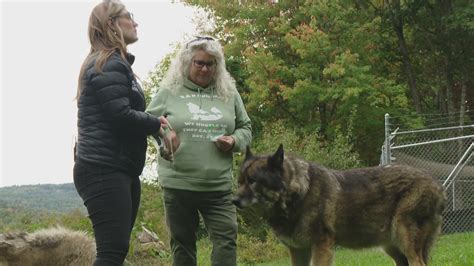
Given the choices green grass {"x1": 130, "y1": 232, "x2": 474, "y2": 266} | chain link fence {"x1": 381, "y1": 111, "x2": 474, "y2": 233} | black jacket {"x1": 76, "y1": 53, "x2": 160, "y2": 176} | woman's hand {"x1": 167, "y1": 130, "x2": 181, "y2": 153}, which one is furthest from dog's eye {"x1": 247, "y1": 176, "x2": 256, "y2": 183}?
chain link fence {"x1": 381, "y1": 111, "x2": 474, "y2": 233}

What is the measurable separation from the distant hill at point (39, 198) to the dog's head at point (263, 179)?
8.21 metres

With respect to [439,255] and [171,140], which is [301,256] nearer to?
[171,140]

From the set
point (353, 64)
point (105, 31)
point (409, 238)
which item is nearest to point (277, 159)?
point (409, 238)

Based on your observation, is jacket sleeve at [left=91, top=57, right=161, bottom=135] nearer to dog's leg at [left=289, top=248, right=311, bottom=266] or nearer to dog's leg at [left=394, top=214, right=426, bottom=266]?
dog's leg at [left=289, top=248, right=311, bottom=266]

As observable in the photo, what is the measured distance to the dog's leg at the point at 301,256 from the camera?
5.84m

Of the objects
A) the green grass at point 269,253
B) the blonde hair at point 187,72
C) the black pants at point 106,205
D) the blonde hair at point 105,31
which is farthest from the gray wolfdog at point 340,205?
the green grass at point 269,253

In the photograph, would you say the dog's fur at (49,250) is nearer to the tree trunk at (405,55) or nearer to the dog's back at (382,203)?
the dog's back at (382,203)

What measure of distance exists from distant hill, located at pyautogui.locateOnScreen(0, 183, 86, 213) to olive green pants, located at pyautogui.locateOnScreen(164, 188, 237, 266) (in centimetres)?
811

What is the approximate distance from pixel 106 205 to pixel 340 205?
2.31 m

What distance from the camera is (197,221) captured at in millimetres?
5438

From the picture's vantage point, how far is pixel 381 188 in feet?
20.0

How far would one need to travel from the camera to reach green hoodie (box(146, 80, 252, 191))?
5176mm

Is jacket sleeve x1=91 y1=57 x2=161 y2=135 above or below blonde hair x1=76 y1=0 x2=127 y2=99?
below

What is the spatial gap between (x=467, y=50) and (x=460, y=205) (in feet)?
30.8
